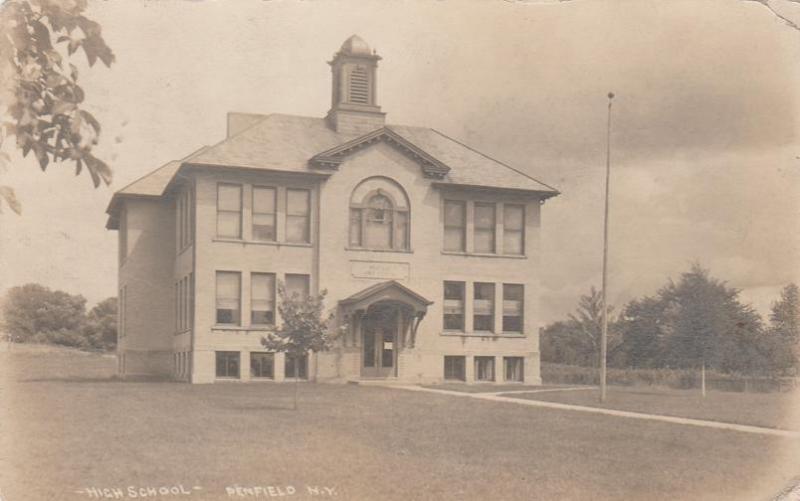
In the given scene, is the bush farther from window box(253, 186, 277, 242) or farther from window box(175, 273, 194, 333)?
window box(253, 186, 277, 242)

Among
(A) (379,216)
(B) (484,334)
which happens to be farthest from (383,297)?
(B) (484,334)

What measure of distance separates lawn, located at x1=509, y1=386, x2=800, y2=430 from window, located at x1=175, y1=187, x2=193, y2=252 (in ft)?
29.9

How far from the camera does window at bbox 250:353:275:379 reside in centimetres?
1980

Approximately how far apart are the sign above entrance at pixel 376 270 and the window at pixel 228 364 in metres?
3.66

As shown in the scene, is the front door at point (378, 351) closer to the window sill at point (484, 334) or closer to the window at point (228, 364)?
the window sill at point (484, 334)

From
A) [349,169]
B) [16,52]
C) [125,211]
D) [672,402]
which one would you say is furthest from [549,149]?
[125,211]

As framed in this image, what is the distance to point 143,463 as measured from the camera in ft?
36.9

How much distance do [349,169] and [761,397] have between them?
39.0 ft

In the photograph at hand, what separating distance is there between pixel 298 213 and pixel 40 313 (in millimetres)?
9331

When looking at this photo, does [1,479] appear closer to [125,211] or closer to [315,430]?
[315,430]

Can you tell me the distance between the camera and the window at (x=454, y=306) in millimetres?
26438

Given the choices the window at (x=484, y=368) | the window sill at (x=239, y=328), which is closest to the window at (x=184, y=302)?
the window sill at (x=239, y=328)

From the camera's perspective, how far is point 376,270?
74.2 ft

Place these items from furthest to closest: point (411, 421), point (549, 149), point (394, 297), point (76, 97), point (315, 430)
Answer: point (394, 297), point (549, 149), point (411, 421), point (315, 430), point (76, 97)
